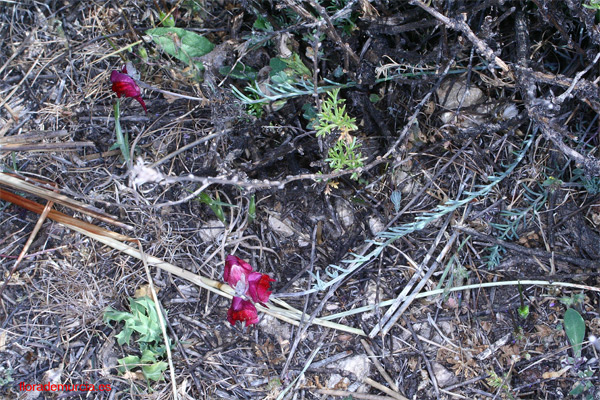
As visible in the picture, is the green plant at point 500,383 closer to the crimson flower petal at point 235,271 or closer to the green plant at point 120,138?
the crimson flower petal at point 235,271

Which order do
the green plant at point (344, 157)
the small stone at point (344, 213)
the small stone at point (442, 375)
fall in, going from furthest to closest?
the small stone at point (344, 213), the small stone at point (442, 375), the green plant at point (344, 157)

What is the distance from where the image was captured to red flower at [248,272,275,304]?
1.79 meters

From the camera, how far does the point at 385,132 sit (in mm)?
1843

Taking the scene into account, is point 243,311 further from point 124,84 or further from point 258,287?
point 124,84

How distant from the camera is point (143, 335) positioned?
198 centimetres

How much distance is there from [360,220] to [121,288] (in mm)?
1105

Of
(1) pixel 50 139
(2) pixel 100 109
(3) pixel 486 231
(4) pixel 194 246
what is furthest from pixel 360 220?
(1) pixel 50 139

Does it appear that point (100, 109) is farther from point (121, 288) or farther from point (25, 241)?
point (121, 288)

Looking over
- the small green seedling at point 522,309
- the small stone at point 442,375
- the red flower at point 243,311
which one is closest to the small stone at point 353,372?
the small stone at point 442,375

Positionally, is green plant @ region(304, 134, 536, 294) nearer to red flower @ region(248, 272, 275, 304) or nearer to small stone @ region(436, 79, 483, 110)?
red flower @ region(248, 272, 275, 304)

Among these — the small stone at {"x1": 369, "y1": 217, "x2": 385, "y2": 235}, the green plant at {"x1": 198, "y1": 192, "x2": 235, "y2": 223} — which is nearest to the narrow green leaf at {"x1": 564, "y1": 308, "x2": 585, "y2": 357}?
the small stone at {"x1": 369, "y1": 217, "x2": 385, "y2": 235}

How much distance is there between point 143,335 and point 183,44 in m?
1.30

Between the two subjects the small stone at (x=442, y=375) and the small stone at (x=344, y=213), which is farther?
the small stone at (x=344, y=213)

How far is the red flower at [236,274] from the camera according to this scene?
177 centimetres
